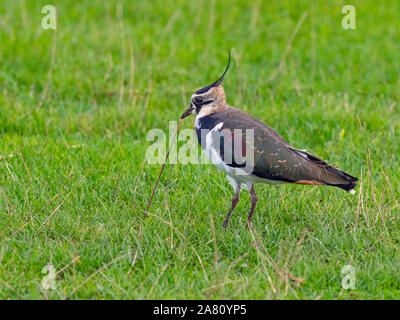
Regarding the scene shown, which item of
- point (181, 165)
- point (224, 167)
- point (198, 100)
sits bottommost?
point (181, 165)

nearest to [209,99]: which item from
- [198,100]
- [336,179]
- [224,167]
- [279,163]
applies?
[198,100]

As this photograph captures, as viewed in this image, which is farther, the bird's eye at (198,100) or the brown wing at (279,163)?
the bird's eye at (198,100)

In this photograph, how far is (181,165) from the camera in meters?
6.15

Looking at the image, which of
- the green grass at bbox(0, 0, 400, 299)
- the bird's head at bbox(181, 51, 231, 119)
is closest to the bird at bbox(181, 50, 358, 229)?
the bird's head at bbox(181, 51, 231, 119)

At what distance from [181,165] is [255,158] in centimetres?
132

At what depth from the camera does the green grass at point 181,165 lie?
452 centimetres

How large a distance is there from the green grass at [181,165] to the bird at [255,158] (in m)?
0.30

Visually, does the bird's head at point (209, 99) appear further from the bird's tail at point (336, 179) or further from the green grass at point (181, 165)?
the bird's tail at point (336, 179)

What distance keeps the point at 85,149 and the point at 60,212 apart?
1.25 m

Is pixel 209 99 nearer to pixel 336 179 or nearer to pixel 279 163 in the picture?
pixel 279 163

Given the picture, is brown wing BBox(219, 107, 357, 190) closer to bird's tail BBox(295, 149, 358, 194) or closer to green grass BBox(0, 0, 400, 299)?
bird's tail BBox(295, 149, 358, 194)

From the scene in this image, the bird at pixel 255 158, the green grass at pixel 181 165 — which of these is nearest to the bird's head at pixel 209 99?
the bird at pixel 255 158

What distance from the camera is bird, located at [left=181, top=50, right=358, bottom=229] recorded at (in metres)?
4.95

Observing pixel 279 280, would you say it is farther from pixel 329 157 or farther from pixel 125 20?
pixel 125 20
